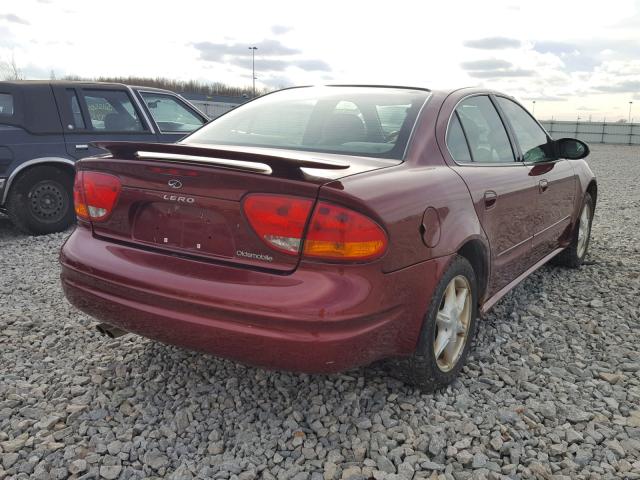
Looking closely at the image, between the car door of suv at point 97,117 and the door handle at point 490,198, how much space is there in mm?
4866

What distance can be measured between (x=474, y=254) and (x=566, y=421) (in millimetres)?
898

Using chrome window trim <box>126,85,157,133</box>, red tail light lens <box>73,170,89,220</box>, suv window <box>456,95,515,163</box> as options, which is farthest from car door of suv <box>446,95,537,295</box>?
chrome window trim <box>126,85,157,133</box>

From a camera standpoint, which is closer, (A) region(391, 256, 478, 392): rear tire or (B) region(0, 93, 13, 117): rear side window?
(A) region(391, 256, 478, 392): rear tire

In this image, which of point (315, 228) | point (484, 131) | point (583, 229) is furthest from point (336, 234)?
point (583, 229)

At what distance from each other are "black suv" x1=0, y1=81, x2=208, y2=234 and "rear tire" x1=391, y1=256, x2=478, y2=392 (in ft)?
14.9

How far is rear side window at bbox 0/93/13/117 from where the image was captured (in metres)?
6.09

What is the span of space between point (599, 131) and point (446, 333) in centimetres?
4090

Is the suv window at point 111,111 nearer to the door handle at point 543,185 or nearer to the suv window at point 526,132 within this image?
the suv window at point 526,132

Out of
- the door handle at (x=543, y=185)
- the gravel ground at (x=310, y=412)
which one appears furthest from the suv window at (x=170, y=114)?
the door handle at (x=543, y=185)

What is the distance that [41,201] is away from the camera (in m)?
6.25

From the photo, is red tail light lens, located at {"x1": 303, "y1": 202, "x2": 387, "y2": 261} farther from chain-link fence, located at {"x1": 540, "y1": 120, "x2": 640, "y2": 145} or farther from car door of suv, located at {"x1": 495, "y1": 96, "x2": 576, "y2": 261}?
chain-link fence, located at {"x1": 540, "y1": 120, "x2": 640, "y2": 145}

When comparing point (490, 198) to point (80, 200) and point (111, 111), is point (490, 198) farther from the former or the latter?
point (111, 111)

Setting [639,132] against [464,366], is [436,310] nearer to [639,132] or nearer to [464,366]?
[464,366]

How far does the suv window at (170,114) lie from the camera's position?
24.0 feet
